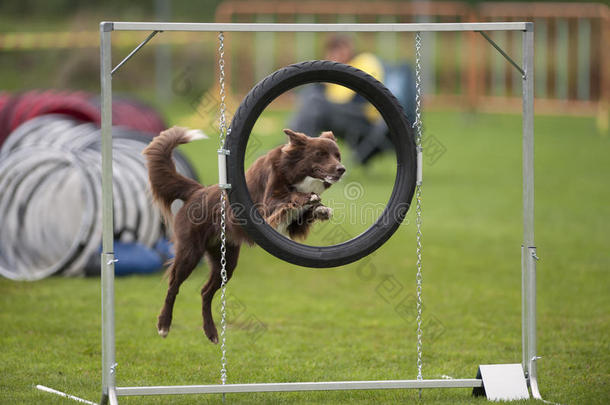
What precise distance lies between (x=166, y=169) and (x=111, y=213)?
0.41 meters

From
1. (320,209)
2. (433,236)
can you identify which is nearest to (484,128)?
(433,236)

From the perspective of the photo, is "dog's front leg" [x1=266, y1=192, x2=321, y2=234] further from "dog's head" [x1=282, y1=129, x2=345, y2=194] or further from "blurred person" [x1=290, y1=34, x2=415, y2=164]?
"blurred person" [x1=290, y1=34, x2=415, y2=164]

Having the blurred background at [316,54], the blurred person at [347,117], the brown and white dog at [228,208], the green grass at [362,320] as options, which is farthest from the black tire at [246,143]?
the blurred background at [316,54]

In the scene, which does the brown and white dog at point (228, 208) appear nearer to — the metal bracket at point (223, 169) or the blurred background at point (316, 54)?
the metal bracket at point (223, 169)

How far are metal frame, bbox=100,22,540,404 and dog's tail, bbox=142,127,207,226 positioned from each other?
0.28 meters

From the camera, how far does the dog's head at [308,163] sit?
4.33 m

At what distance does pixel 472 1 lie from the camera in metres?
29.9

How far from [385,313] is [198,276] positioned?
2.07m

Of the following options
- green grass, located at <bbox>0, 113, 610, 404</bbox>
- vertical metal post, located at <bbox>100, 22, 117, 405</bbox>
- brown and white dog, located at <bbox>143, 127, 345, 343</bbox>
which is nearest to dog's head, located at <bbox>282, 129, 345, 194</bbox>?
brown and white dog, located at <bbox>143, 127, 345, 343</bbox>

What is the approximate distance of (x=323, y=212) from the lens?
4.21 meters

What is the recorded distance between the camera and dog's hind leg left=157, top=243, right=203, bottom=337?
452 cm

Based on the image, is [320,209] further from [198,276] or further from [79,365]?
[198,276]

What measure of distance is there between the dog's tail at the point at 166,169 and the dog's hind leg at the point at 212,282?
0.33 meters

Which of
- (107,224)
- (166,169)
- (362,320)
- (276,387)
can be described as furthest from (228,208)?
(362,320)
